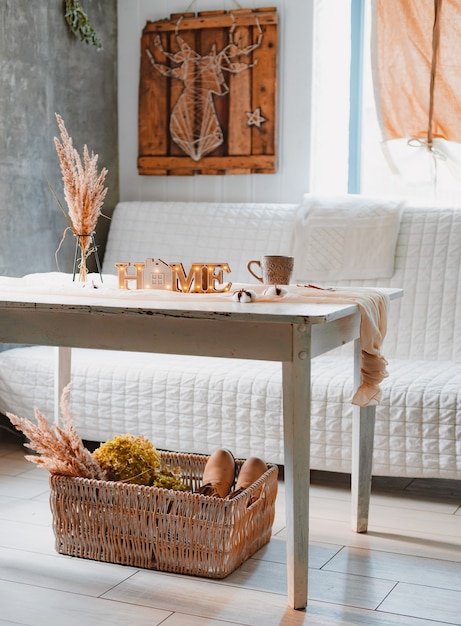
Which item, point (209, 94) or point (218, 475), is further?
point (209, 94)

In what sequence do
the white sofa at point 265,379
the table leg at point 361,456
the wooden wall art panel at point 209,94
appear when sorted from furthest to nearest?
the wooden wall art panel at point 209,94, the white sofa at point 265,379, the table leg at point 361,456

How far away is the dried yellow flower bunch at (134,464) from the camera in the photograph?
2203 mm

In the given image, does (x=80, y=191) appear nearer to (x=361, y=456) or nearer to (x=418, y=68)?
(x=361, y=456)

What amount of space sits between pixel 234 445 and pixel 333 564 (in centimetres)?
75

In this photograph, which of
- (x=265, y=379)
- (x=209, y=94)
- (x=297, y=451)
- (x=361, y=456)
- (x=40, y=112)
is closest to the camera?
(x=297, y=451)

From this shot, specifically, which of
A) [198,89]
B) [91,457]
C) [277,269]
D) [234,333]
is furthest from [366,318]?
[198,89]

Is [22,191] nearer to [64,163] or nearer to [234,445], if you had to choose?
[64,163]

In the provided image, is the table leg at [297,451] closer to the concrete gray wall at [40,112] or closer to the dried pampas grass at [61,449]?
the dried pampas grass at [61,449]

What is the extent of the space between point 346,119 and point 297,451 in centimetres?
215

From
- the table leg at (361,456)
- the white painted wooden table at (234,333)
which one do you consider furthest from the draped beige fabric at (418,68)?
the white painted wooden table at (234,333)

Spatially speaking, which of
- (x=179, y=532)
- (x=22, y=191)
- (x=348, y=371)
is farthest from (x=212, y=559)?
(x=22, y=191)

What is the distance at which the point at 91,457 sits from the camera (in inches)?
87.4

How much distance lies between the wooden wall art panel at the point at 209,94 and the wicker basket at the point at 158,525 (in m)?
1.88

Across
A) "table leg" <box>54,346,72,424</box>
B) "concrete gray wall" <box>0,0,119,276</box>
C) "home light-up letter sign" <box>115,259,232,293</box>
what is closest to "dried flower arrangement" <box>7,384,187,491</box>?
"home light-up letter sign" <box>115,259,232,293</box>
